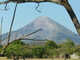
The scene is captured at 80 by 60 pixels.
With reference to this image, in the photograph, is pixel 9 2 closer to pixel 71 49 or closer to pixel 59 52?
pixel 71 49

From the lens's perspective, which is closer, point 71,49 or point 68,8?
point 68,8

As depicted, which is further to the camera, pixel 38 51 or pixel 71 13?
pixel 38 51

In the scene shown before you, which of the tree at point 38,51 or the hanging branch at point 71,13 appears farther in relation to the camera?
the tree at point 38,51

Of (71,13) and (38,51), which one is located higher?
(38,51)

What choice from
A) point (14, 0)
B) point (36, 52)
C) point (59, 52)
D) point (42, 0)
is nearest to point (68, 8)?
point (42, 0)

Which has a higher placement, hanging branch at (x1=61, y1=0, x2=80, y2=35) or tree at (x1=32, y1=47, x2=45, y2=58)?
tree at (x1=32, y1=47, x2=45, y2=58)

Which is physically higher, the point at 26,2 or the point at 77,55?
the point at 77,55

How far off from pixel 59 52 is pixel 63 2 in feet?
199

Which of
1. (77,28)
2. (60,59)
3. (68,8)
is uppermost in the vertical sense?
(60,59)

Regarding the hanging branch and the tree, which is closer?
the hanging branch

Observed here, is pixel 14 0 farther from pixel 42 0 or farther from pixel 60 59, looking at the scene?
pixel 60 59

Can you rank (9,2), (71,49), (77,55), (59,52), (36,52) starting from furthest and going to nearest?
(77,55) < (36,52) < (59,52) < (71,49) < (9,2)

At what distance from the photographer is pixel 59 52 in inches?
2515

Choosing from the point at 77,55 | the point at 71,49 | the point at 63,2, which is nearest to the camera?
the point at 63,2
